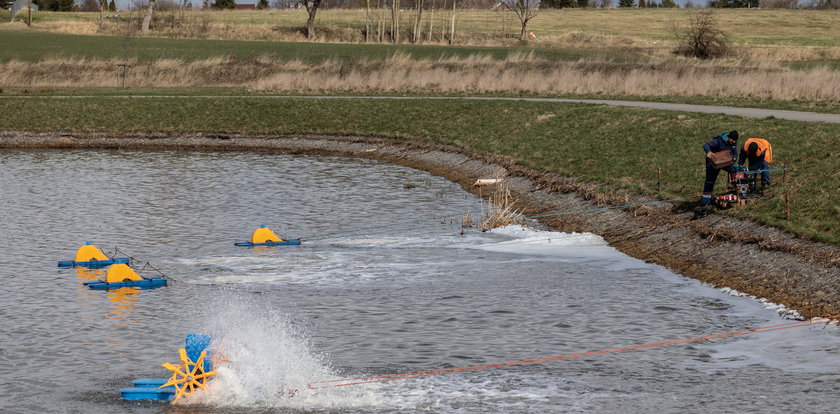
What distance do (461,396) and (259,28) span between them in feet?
312

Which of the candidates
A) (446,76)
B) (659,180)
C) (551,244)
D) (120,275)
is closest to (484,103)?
(446,76)

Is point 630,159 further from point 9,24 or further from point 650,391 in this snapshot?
point 9,24

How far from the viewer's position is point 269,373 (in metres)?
13.0

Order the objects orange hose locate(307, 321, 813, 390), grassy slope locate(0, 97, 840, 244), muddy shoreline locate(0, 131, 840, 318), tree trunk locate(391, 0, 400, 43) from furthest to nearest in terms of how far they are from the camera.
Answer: tree trunk locate(391, 0, 400, 43) → grassy slope locate(0, 97, 840, 244) → muddy shoreline locate(0, 131, 840, 318) → orange hose locate(307, 321, 813, 390)

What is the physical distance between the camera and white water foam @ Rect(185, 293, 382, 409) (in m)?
12.2

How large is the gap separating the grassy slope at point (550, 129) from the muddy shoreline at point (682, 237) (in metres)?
0.57

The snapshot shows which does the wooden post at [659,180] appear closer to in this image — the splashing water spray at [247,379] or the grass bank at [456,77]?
the splashing water spray at [247,379]

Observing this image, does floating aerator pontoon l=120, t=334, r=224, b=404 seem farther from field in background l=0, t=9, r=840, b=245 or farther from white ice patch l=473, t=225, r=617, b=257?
field in background l=0, t=9, r=840, b=245

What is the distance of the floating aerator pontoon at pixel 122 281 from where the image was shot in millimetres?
17938

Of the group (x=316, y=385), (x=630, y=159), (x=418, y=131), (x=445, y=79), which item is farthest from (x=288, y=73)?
(x=316, y=385)

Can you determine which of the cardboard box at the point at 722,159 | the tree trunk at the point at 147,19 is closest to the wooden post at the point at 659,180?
the cardboard box at the point at 722,159

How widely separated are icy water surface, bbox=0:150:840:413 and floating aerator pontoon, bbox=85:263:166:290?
0.25m

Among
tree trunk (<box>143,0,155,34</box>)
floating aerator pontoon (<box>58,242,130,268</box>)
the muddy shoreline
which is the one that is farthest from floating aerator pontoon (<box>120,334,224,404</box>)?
tree trunk (<box>143,0,155,34</box>)

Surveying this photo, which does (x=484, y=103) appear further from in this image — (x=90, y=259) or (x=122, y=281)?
(x=122, y=281)
